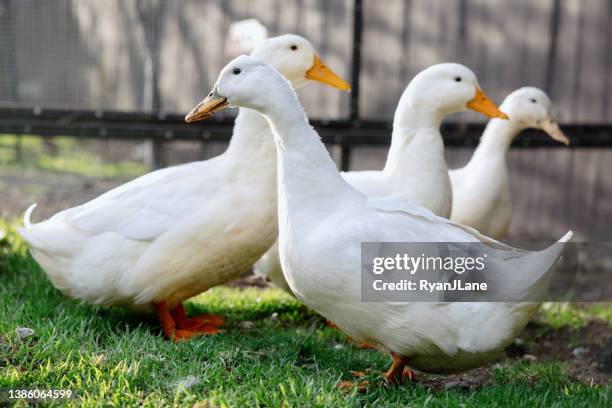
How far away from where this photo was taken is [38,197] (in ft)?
24.2

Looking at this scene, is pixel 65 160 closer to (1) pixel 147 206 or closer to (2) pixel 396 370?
(1) pixel 147 206

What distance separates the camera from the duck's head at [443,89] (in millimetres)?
4641

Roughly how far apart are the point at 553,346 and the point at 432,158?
5.11 feet

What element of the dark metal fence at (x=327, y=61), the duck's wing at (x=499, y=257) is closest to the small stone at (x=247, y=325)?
the duck's wing at (x=499, y=257)

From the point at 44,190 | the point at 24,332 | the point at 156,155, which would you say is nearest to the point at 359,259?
the point at 24,332

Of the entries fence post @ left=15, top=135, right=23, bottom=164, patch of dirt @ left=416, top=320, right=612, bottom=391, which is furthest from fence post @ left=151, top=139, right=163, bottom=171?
patch of dirt @ left=416, top=320, right=612, bottom=391

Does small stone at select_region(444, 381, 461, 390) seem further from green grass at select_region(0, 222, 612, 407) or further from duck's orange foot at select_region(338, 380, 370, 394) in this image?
duck's orange foot at select_region(338, 380, 370, 394)

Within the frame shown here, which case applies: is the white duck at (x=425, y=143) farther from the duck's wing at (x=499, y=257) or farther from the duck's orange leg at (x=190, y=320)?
the duck's wing at (x=499, y=257)

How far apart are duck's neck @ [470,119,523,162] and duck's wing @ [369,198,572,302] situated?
2328 millimetres

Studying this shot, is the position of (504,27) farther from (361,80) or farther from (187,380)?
(187,380)

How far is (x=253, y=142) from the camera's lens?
14.1 ft

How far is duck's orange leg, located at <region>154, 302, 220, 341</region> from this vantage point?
4.25 m

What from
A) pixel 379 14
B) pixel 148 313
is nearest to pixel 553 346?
pixel 148 313

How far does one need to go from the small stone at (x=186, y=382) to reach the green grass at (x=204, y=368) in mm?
13
